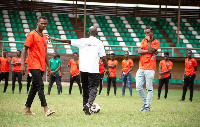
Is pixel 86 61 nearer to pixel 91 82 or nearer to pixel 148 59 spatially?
pixel 91 82

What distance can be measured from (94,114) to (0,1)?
2731cm

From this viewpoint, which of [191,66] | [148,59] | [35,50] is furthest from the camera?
[191,66]

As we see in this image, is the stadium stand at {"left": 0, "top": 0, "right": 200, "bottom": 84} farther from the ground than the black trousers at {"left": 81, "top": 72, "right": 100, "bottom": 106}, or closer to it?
farther from the ground

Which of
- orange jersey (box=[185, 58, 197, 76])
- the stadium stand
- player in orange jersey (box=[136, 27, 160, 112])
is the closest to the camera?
player in orange jersey (box=[136, 27, 160, 112])


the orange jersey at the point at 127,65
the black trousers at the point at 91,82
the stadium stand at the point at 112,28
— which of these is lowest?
the orange jersey at the point at 127,65

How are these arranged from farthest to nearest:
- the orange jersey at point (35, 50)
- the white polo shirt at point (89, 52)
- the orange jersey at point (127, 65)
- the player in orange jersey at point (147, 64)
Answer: the orange jersey at point (127, 65) < the player in orange jersey at point (147, 64) < the white polo shirt at point (89, 52) < the orange jersey at point (35, 50)

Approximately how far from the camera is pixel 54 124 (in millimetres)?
4941

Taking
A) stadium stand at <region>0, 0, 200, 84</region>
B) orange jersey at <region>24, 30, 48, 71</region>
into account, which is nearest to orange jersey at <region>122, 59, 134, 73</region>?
orange jersey at <region>24, 30, 48, 71</region>

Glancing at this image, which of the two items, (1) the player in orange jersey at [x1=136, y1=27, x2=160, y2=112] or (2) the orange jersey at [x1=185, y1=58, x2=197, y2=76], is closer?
(1) the player in orange jersey at [x1=136, y1=27, x2=160, y2=112]

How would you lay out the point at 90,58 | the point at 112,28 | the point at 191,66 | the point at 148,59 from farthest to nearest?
1. the point at 112,28
2. the point at 191,66
3. the point at 148,59
4. the point at 90,58

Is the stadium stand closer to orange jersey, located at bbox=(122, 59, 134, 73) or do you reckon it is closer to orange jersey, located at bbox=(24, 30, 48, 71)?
orange jersey, located at bbox=(122, 59, 134, 73)

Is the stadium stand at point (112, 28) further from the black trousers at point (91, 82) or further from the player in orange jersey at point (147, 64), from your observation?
the black trousers at point (91, 82)

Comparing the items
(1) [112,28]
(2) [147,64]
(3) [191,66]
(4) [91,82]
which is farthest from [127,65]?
(1) [112,28]

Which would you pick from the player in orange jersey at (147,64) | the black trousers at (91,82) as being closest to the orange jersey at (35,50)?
the black trousers at (91,82)
